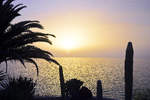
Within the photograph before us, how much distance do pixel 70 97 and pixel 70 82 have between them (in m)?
0.96

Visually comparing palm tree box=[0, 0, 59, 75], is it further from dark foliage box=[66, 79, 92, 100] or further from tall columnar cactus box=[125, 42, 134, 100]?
tall columnar cactus box=[125, 42, 134, 100]

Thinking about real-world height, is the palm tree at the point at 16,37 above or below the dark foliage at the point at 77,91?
above

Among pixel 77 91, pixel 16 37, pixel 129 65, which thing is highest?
pixel 16 37

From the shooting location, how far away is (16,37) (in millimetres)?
11547

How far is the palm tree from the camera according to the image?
10.8 m

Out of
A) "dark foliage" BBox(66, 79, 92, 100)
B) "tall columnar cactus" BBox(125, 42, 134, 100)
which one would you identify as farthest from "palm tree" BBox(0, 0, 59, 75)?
"tall columnar cactus" BBox(125, 42, 134, 100)

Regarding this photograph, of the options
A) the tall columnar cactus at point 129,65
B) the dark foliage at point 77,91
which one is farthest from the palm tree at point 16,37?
the tall columnar cactus at point 129,65

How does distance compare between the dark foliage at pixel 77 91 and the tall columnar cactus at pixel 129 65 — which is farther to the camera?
the dark foliage at pixel 77 91

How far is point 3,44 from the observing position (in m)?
11.1

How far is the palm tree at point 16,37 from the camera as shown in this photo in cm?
1082

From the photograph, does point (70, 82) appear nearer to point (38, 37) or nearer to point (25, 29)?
point (38, 37)

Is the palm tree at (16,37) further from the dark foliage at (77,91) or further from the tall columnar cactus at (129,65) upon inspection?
the tall columnar cactus at (129,65)

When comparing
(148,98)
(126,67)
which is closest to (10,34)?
(126,67)

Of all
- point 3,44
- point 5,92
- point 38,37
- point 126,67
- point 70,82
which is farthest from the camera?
point 70,82
